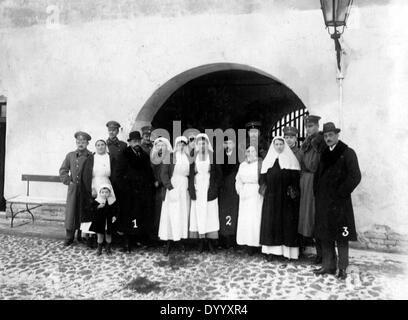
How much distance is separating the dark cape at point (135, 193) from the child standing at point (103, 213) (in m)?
0.13

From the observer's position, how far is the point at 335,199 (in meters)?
3.89

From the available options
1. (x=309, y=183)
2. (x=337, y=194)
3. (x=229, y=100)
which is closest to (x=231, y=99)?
(x=229, y=100)

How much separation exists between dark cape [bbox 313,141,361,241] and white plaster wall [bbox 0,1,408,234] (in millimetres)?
1268

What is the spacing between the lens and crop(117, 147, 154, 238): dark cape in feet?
16.0

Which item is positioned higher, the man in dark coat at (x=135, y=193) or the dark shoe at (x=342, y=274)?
the man in dark coat at (x=135, y=193)

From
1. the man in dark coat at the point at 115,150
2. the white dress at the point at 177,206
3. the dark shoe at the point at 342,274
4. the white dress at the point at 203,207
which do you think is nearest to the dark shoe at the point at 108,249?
the man in dark coat at the point at 115,150

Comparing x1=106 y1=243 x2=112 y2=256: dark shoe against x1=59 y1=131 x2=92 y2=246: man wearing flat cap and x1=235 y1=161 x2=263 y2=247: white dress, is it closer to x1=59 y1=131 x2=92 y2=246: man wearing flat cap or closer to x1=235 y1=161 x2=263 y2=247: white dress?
x1=59 y1=131 x2=92 y2=246: man wearing flat cap

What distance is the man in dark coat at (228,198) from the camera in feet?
15.8

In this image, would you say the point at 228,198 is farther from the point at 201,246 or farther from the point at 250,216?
the point at 201,246

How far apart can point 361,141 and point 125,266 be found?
3.53 m

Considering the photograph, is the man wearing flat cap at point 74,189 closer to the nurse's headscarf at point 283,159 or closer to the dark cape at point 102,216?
the dark cape at point 102,216

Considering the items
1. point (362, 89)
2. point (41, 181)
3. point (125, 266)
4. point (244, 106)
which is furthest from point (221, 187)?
point (244, 106)

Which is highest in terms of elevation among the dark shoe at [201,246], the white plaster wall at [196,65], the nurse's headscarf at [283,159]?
the white plaster wall at [196,65]

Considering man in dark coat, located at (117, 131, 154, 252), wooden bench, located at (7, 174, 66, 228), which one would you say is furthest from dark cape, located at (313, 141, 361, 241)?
wooden bench, located at (7, 174, 66, 228)
